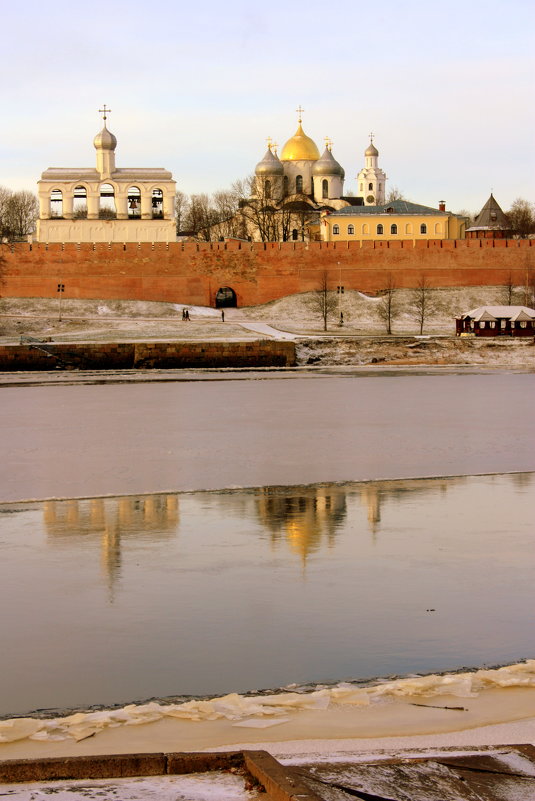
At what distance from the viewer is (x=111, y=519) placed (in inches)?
288

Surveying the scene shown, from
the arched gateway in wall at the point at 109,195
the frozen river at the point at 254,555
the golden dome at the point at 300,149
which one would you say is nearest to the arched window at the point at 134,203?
the arched gateway in wall at the point at 109,195

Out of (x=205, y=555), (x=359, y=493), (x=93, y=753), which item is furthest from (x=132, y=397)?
(x=93, y=753)

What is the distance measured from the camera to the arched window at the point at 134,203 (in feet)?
136

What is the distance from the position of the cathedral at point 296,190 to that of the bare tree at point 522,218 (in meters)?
6.70

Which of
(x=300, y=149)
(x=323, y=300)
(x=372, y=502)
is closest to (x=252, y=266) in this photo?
(x=323, y=300)

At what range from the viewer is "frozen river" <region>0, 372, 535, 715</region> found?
454cm

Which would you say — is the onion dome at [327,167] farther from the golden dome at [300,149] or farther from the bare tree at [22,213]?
the bare tree at [22,213]

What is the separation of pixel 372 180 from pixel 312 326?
22.8 m

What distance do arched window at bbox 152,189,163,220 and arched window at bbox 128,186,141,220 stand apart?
0.55 metres

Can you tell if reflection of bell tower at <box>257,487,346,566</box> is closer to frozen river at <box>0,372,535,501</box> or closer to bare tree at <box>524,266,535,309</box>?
frozen river at <box>0,372,535,501</box>

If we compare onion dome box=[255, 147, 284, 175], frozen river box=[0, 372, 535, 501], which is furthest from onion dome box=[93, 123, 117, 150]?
frozen river box=[0, 372, 535, 501]

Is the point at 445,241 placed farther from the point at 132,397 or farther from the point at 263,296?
the point at 132,397

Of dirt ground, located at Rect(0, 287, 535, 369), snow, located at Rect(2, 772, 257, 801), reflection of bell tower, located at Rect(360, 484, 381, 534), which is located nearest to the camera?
snow, located at Rect(2, 772, 257, 801)

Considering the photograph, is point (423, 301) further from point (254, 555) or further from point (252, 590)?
point (252, 590)
